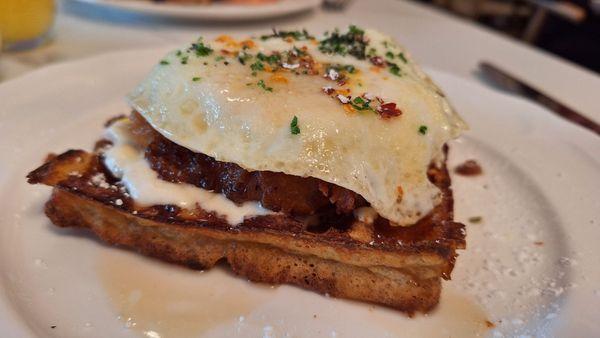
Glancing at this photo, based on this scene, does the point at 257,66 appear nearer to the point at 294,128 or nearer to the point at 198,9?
the point at 294,128

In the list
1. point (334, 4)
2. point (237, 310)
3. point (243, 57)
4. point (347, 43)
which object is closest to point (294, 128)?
point (243, 57)

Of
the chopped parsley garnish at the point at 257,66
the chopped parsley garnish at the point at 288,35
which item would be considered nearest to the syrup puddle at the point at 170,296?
the chopped parsley garnish at the point at 257,66

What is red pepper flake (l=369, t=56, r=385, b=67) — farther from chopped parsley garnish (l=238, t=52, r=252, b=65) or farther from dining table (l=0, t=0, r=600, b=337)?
chopped parsley garnish (l=238, t=52, r=252, b=65)

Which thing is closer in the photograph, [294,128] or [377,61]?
[294,128]

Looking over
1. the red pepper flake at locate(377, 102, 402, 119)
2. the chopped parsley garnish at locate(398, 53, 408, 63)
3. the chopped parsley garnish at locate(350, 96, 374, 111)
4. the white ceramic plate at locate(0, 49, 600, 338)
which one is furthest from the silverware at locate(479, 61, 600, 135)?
Result: the chopped parsley garnish at locate(350, 96, 374, 111)

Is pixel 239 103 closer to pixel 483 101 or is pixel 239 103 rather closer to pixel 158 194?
pixel 158 194

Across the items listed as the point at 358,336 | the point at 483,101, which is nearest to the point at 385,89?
the point at 358,336
